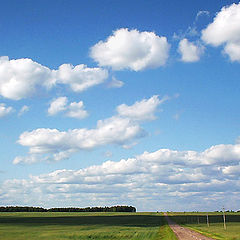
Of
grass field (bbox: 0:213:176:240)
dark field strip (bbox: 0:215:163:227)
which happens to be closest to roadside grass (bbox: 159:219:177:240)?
grass field (bbox: 0:213:176:240)

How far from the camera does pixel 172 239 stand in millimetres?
58188

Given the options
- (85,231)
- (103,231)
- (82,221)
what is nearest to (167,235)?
(103,231)

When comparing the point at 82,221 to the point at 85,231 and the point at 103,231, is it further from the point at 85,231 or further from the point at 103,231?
the point at 103,231

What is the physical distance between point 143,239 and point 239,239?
601 inches

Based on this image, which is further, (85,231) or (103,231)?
(85,231)

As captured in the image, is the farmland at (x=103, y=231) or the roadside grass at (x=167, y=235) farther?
the farmland at (x=103, y=231)

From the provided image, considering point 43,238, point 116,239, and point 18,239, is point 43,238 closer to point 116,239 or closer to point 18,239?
point 18,239

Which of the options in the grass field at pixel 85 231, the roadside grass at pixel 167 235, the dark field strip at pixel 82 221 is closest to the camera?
the roadside grass at pixel 167 235

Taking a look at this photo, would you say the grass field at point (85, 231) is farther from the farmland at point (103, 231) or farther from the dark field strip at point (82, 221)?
the dark field strip at point (82, 221)

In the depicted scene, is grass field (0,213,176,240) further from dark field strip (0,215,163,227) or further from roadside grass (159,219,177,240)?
dark field strip (0,215,163,227)

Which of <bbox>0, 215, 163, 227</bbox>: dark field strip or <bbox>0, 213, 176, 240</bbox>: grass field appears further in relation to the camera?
<bbox>0, 215, 163, 227</bbox>: dark field strip

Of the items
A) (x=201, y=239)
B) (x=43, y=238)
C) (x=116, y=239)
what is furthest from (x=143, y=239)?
(x=43, y=238)

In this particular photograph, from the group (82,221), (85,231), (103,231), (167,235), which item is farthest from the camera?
(82,221)

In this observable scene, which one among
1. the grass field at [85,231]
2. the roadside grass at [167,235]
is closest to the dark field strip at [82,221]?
the grass field at [85,231]
